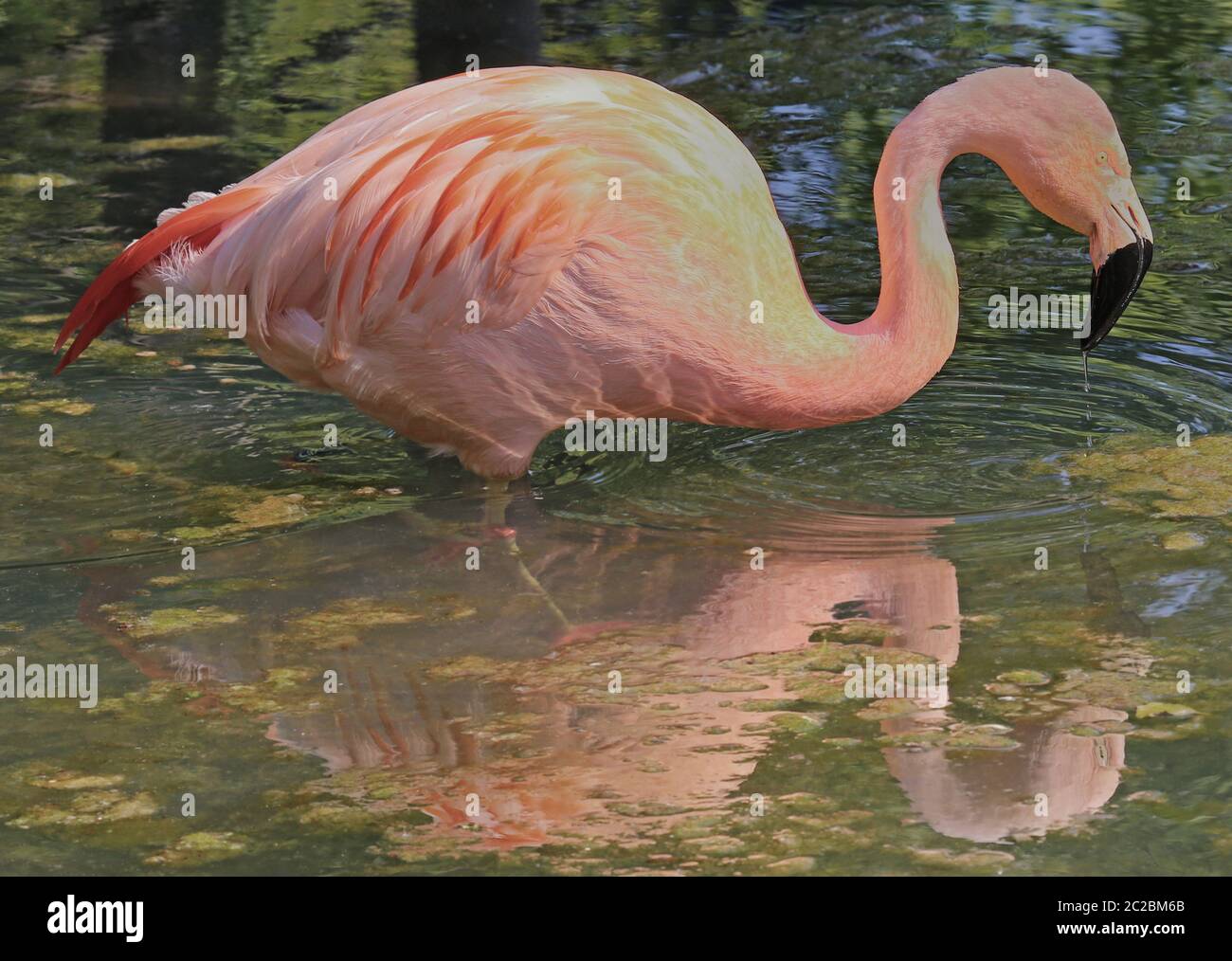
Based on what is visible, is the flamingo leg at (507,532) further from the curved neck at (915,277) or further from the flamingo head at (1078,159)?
the flamingo head at (1078,159)

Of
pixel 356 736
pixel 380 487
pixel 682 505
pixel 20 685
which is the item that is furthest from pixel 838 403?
pixel 20 685

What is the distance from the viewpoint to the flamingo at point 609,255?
15.4 feet

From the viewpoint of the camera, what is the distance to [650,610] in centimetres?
446

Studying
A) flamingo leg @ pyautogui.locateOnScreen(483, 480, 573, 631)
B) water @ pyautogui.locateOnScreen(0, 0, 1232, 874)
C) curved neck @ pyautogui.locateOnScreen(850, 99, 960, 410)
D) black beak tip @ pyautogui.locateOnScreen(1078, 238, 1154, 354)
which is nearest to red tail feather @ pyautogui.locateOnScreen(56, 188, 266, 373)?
water @ pyautogui.locateOnScreen(0, 0, 1232, 874)

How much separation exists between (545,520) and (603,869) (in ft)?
6.03

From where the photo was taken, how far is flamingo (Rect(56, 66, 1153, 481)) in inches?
185

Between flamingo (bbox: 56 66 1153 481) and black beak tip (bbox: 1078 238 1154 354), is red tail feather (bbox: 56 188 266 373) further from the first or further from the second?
black beak tip (bbox: 1078 238 1154 354)

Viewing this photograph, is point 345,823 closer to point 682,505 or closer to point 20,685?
point 20,685

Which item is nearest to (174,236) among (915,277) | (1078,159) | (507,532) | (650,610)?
(507,532)

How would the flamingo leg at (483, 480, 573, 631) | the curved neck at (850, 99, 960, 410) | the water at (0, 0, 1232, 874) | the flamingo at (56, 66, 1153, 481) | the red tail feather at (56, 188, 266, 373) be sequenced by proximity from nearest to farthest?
the water at (0, 0, 1232, 874) → the flamingo leg at (483, 480, 573, 631) → the flamingo at (56, 66, 1153, 481) → the curved neck at (850, 99, 960, 410) → the red tail feather at (56, 188, 266, 373)

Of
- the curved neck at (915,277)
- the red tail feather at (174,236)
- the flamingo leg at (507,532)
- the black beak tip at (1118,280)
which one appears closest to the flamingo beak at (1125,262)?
the black beak tip at (1118,280)

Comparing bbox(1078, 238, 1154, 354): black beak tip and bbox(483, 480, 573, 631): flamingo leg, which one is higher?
bbox(1078, 238, 1154, 354): black beak tip

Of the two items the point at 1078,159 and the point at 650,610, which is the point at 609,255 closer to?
the point at 650,610

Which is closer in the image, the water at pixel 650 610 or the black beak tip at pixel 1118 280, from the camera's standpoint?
the water at pixel 650 610
